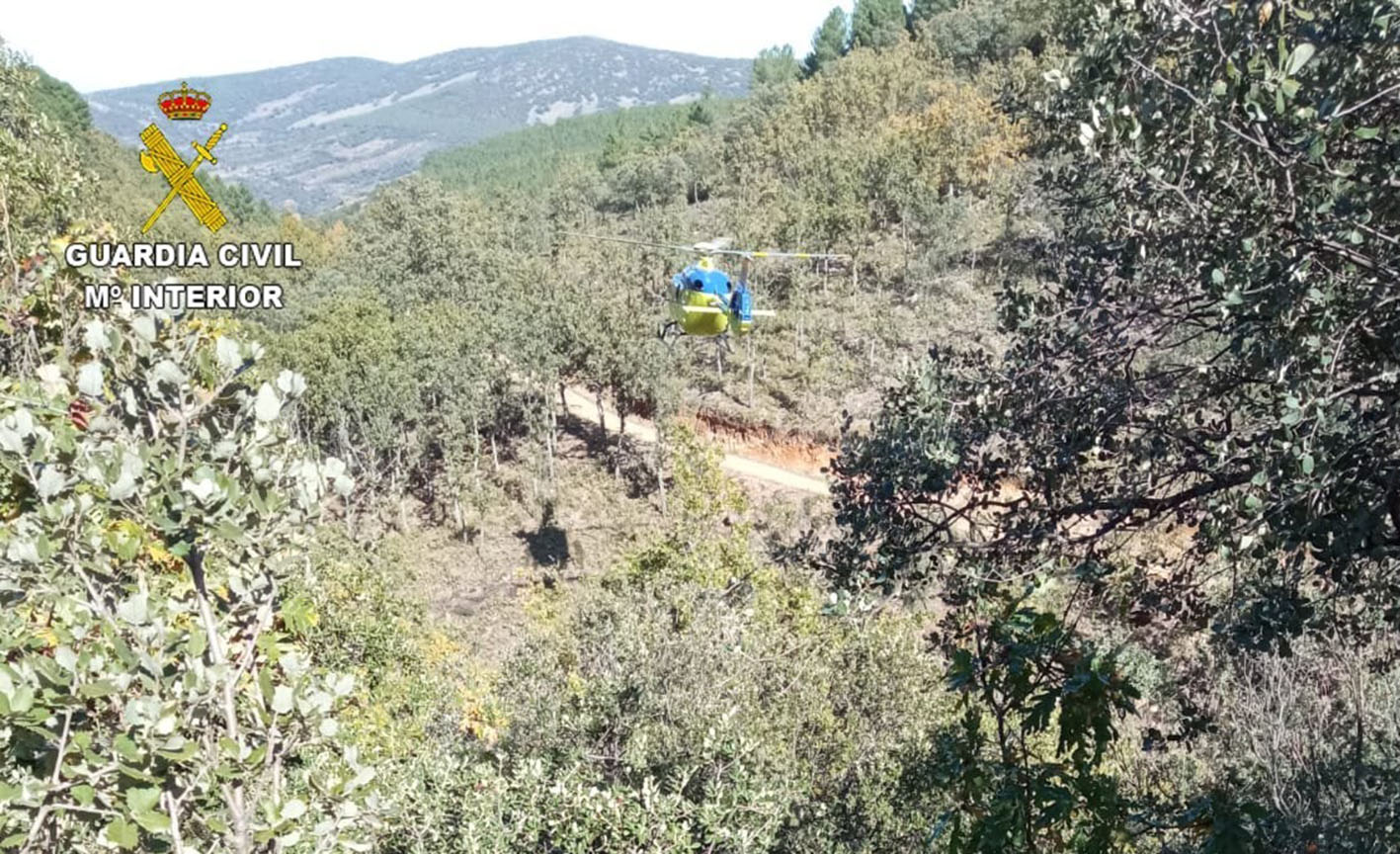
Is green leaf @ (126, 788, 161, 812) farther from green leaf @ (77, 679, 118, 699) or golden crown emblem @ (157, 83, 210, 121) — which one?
golden crown emblem @ (157, 83, 210, 121)

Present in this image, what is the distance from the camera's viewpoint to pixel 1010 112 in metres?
5.63

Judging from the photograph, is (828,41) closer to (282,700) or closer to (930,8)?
(930,8)

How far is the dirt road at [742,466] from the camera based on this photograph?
30219 mm

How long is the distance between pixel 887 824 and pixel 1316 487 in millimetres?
6070

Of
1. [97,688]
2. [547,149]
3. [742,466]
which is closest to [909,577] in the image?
[97,688]

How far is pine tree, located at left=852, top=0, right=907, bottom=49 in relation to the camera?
78.6m

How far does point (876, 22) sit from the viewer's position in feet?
272

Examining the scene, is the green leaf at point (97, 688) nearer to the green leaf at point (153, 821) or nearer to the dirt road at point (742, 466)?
the green leaf at point (153, 821)

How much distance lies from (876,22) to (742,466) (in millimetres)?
65356

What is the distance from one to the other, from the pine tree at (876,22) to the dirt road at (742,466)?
5408 centimetres

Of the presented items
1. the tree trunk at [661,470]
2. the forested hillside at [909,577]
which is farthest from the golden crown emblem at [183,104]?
the tree trunk at [661,470]

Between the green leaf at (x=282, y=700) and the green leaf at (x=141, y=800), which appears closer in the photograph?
the green leaf at (x=141, y=800)

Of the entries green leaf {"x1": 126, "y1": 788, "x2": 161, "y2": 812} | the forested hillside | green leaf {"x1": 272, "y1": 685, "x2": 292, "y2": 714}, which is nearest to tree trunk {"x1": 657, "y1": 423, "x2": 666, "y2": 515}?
the forested hillside

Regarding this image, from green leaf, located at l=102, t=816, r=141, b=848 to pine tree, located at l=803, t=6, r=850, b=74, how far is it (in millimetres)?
88780
